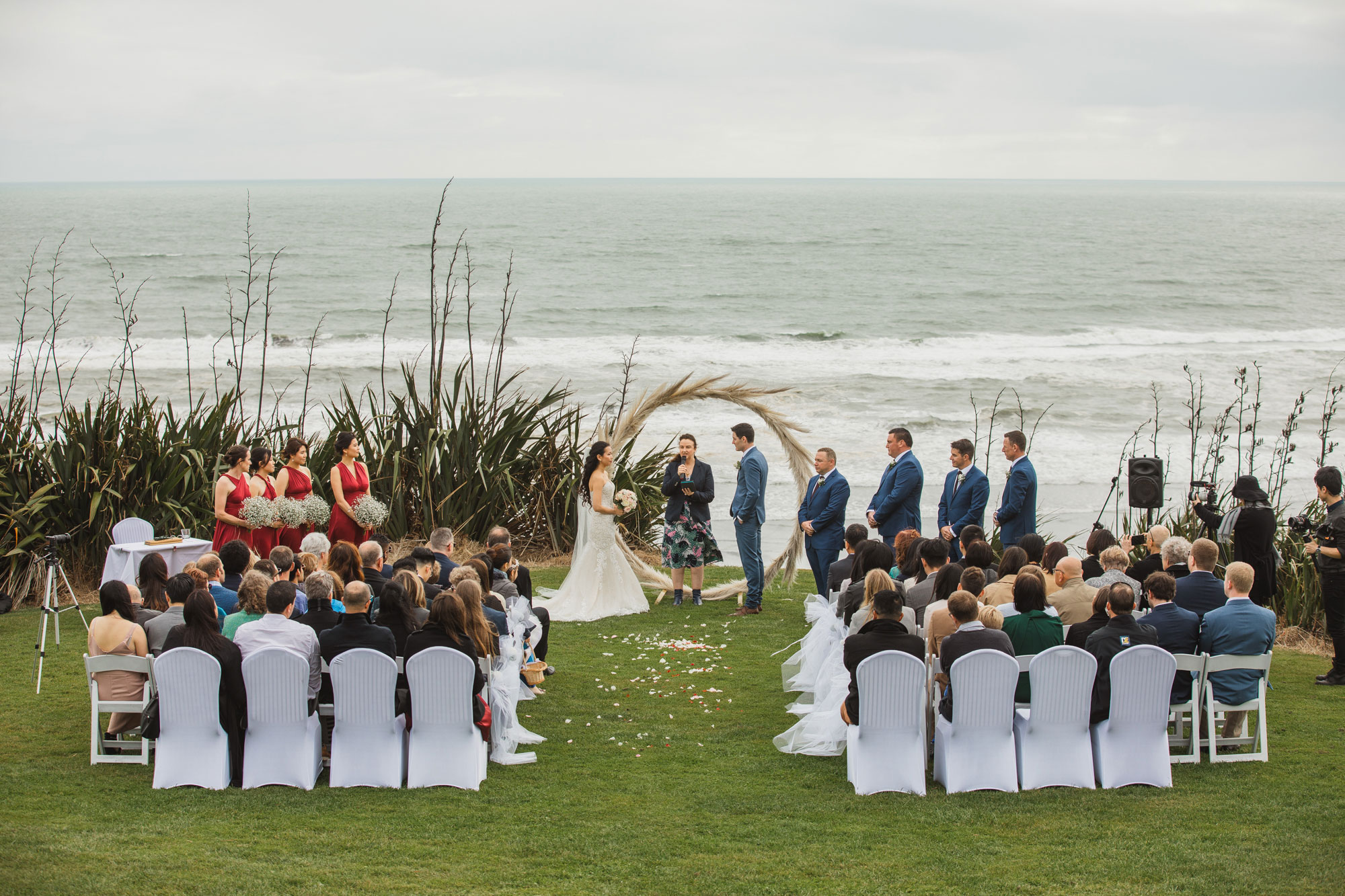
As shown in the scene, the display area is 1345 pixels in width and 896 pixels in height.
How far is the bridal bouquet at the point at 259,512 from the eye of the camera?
8.56 meters

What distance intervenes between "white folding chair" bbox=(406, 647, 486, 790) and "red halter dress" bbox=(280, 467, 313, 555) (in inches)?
137

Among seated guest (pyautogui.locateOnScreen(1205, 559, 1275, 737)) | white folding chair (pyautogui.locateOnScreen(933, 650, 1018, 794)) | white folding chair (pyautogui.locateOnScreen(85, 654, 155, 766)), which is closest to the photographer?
white folding chair (pyautogui.locateOnScreen(933, 650, 1018, 794))

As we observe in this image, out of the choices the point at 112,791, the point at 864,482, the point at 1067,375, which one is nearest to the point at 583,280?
the point at 1067,375

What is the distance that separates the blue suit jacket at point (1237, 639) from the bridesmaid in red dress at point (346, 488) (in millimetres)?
6049

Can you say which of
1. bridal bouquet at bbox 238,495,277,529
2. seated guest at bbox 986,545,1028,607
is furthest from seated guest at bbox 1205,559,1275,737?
bridal bouquet at bbox 238,495,277,529

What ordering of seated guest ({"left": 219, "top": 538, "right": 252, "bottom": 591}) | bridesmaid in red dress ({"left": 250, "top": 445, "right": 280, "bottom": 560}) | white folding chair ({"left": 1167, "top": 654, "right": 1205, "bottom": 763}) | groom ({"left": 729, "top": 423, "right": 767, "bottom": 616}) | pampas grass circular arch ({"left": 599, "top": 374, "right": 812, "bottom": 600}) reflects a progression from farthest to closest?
pampas grass circular arch ({"left": 599, "top": 374, "right": 812, "bottom": 600}), groom ({"left": 729, "top": 423, "right": 767, "bottom": 616}), bridesmaid in red dress ({"left": 250, "top": 445, "right": 280, "bottom": 560}), seated guest ({"left": 219, "top": 538, "right": 252, "bottom": 591}), white folding chair ({"left": 1167, "top": 654, "right": 1205, "bottom": 763})

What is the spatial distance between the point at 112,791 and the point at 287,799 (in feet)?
2.96

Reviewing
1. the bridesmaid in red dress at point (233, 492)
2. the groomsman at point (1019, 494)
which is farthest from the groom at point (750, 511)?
the bridesmaid in red dress at point (233, 492)

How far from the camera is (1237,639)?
20.1ft

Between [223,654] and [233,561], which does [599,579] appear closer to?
[233,561]

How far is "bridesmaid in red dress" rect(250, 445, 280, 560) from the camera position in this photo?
28.8ft

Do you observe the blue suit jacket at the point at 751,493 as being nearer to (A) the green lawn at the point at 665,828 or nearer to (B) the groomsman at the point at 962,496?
(B) the groomsman at the point at 962,496

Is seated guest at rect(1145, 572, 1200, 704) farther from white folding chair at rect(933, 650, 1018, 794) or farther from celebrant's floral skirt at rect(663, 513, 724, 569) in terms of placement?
celebrant's floral skirt at rect(663, 513, 724, 569)

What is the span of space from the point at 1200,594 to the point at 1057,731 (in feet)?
5.19
